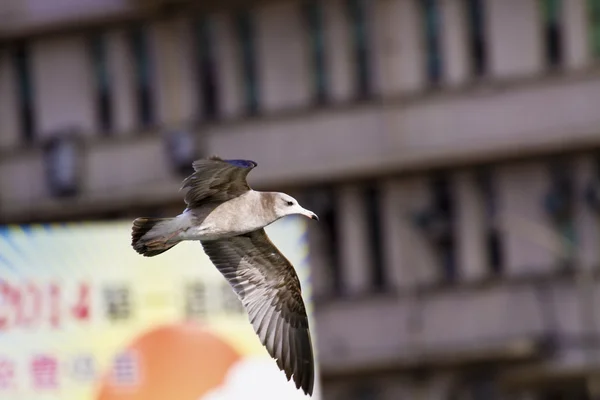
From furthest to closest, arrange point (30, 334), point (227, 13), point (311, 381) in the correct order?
point (227, 13), point (30, 334), point (311, 381)

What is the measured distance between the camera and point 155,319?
22656mm

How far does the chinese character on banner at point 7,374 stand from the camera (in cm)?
2177

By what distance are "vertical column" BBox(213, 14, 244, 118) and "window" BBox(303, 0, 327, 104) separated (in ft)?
4.21

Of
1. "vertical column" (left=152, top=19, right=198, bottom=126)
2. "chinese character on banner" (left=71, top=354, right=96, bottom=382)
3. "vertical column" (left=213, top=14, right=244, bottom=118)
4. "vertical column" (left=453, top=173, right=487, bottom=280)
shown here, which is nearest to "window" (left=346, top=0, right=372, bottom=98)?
"vertical column" (left=213, top=14, right=244, bottom=118)

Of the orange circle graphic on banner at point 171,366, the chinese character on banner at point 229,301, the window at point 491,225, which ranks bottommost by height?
the orange circle graphic on banner at point 171,366

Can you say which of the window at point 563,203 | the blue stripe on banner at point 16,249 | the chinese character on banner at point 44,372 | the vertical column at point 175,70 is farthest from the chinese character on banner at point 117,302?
the vertical column at point 175,70

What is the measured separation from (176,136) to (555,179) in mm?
6333

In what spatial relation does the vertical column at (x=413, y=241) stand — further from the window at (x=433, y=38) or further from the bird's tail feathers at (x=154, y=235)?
the bird's tail feathers at (x=154, y=235)

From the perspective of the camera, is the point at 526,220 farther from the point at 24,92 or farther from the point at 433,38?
the point at 24,92

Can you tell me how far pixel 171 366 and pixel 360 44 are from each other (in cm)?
1091

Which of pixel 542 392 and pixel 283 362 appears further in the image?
pixel 542 392

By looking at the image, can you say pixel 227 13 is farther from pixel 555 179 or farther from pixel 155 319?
pixel 155 319

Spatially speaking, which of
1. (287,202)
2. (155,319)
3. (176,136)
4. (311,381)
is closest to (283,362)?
(311,381)

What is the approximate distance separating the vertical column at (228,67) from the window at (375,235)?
2651 mm
